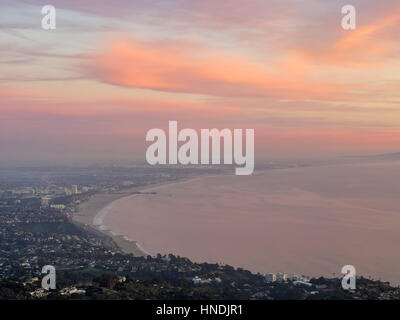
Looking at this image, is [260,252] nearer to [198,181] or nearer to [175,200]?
[175,200]

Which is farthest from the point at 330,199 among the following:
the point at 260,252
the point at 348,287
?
the point at 348,287

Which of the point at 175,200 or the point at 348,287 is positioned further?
the point at 175,200

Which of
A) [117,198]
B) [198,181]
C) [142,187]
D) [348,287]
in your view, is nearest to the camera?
[348,287]
